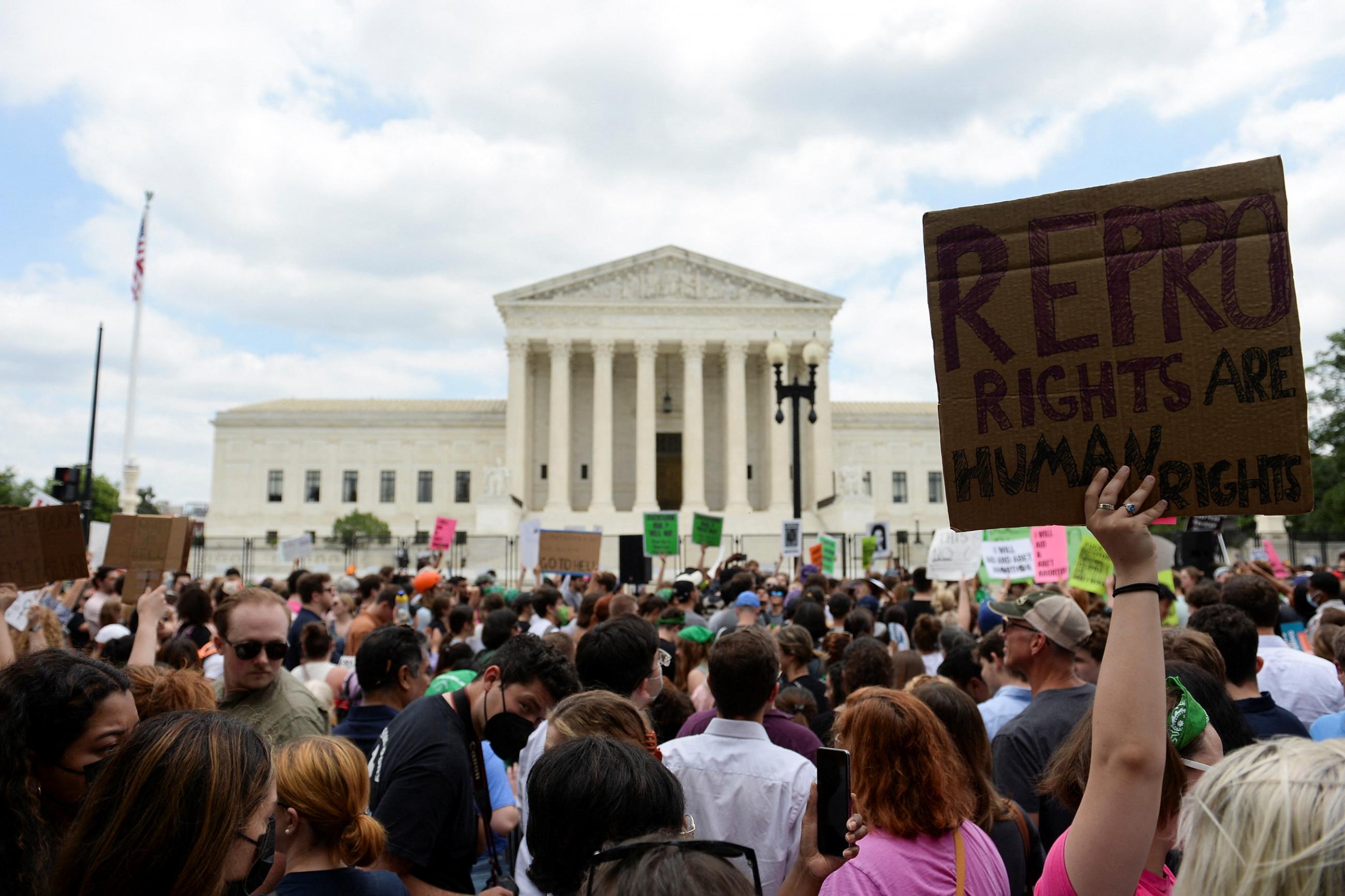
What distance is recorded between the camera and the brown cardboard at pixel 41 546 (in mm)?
6164

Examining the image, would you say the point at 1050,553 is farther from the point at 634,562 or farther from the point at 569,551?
the point at 634,562

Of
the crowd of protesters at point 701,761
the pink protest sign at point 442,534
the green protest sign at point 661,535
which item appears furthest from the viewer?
the pink protest sign at point 442,534

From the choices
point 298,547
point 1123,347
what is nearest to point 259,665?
point 1123,347

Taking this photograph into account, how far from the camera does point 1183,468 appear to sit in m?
2.30

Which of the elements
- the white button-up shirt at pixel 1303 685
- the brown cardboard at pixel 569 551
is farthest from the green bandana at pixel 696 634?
the brown cardboard at pixel 569 551

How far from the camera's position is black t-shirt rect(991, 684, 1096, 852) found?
4.24 meters

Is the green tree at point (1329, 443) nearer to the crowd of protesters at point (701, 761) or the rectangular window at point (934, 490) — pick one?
the rectangular window at point (934, 490)

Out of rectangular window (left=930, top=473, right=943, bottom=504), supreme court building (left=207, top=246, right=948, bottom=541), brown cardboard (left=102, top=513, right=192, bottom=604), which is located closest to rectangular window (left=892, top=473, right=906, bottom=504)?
supreme court building (left=207, top=246, right=948, bottom=541)

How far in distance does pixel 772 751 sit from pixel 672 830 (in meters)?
1.61

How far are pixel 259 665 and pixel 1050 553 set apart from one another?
10336 millimetres

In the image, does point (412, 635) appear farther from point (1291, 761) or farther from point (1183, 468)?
point (1291, 761)

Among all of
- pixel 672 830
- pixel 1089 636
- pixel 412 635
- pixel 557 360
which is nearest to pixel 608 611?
pixel 412 635

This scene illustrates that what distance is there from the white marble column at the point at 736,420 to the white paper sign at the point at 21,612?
4571 centimetres

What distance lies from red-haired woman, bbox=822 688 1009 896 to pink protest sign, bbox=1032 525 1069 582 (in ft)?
32.0
